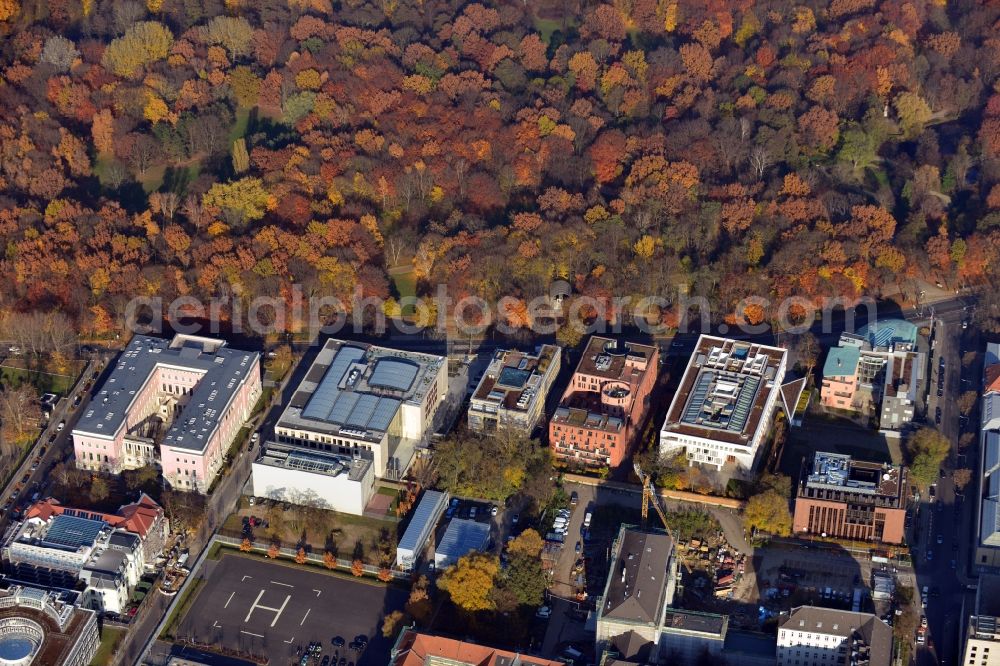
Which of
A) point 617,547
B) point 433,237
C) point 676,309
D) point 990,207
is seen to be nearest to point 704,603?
point 617,547

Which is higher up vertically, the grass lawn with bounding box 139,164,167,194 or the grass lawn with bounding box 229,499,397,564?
the grass lawn with bounding box 139,164,167,194

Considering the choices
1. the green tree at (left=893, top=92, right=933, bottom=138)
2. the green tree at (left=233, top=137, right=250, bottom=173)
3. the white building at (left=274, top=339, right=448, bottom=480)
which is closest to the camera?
the white building at (left=274, top=339, right=448, bottom=480)

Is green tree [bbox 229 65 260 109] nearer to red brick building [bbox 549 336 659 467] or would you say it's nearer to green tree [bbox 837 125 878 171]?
red brick building [bbox 549 336 659 467]

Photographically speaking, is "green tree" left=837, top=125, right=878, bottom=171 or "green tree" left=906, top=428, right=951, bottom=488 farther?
"green tree" left=837, top=125, right=878, bottom=171

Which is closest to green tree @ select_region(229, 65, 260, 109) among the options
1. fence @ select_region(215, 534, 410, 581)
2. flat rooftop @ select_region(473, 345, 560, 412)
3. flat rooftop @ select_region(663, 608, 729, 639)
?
flat rooftop @ select_region(473, 345, 560, 412)

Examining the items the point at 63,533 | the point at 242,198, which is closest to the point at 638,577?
→ the point at 63,533

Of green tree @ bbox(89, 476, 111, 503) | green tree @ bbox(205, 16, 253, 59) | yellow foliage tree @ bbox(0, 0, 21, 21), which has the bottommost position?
green tree @ bbox(89, 476, 111, 503)
